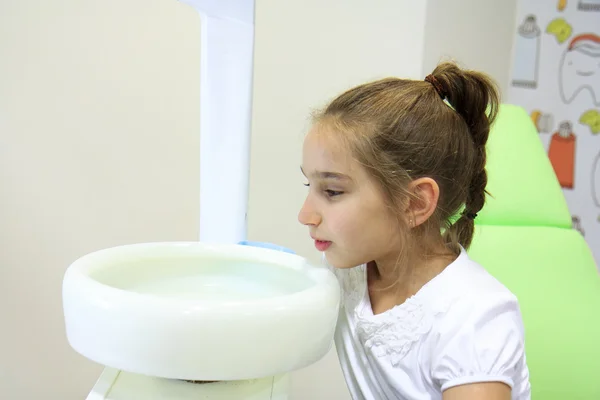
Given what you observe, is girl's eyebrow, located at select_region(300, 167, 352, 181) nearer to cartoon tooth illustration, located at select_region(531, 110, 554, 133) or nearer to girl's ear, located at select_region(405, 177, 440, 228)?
girl's ear, located at select_region(405, 177, 440, 228)

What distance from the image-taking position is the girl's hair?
732mm

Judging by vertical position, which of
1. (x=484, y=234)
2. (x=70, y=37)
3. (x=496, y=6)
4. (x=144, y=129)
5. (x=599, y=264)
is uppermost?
(x=496, y=6)

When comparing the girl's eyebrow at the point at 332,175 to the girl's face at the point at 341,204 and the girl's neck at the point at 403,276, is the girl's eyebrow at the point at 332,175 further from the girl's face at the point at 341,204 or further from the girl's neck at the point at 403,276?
the girl's neck at the point at 403,276

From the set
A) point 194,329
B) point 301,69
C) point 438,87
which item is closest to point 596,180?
point 301,69

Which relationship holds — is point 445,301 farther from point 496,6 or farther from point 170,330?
point 496,6

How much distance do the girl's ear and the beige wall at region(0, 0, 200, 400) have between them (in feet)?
2.32

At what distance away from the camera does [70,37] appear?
1.18 m

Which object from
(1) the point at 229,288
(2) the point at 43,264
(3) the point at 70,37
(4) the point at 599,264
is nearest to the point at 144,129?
(3) the point at 70,37

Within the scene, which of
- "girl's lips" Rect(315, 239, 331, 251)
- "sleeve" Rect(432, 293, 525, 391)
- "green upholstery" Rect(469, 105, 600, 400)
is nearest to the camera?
"sleeve" Rect(432, 293, 525, 391)

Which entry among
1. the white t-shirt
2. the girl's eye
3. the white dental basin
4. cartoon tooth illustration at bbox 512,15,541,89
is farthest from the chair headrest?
cartoon tooth illustration at bbox 512,15,541,89

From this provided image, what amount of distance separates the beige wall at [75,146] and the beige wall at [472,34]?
49 cm

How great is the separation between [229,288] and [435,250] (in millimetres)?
273

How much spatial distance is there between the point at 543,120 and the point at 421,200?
136cm

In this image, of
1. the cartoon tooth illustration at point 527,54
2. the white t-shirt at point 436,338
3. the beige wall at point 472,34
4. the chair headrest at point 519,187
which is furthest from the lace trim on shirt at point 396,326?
the cartoon tooth illustration at point 527,54
